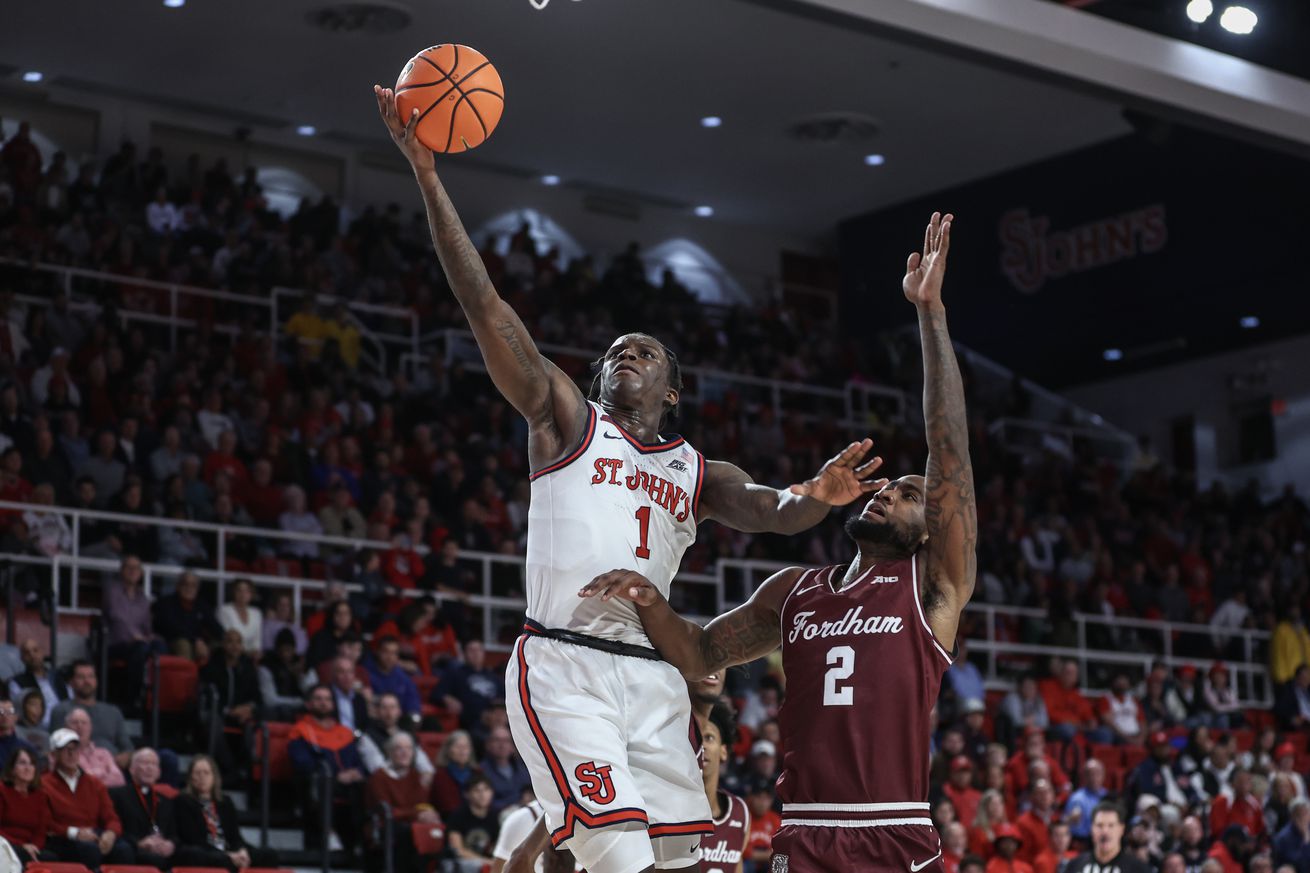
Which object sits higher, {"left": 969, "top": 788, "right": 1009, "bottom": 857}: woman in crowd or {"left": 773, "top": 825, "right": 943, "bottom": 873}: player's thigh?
{"left": 773, "top": 825, "right": 943, "bottom": 873}: player's thigh

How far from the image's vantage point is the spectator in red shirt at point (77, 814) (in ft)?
32.3

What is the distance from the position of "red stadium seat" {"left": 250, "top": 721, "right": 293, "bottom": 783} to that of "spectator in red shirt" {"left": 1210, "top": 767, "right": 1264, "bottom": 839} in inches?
317

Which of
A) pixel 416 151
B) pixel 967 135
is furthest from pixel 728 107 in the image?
pixel 416 151

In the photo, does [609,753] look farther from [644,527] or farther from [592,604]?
[644,527]

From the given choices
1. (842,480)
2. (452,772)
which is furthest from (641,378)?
(452,772)

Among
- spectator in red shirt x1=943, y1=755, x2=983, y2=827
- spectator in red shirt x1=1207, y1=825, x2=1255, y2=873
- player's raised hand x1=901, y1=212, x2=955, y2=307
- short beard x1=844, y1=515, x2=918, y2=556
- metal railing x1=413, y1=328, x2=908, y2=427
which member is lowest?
spectator in red shirt x1=1207, y1=825, x2=1255, y2=873

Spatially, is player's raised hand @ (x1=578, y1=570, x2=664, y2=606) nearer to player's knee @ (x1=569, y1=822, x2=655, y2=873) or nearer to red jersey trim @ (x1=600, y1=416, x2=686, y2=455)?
red jersey trim @ (x1=600, y1=416, x2=686, y2=455)

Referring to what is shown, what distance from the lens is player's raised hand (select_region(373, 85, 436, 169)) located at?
5645 millimetres

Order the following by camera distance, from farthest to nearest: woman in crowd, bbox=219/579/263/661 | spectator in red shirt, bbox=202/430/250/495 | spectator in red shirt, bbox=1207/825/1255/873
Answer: spectator in red shirt, bbox=202/430/250/495 → spectator in red shirt, bbox=1207/825/1255/873 → woman in crowd, bbox=219/579/263/661

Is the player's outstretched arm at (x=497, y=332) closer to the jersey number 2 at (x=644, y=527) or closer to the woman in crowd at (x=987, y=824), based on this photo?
the jersey number 2 at (x=644, y=527)

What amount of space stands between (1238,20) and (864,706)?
27.0 feet

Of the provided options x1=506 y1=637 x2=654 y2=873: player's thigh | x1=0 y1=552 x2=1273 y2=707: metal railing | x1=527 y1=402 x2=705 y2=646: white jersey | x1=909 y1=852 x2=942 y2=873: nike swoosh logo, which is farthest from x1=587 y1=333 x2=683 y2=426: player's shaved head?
x1=0 y1=552 x2=1273 y2=707: metal railing

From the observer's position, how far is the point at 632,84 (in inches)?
798

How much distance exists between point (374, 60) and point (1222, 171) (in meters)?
10.1
